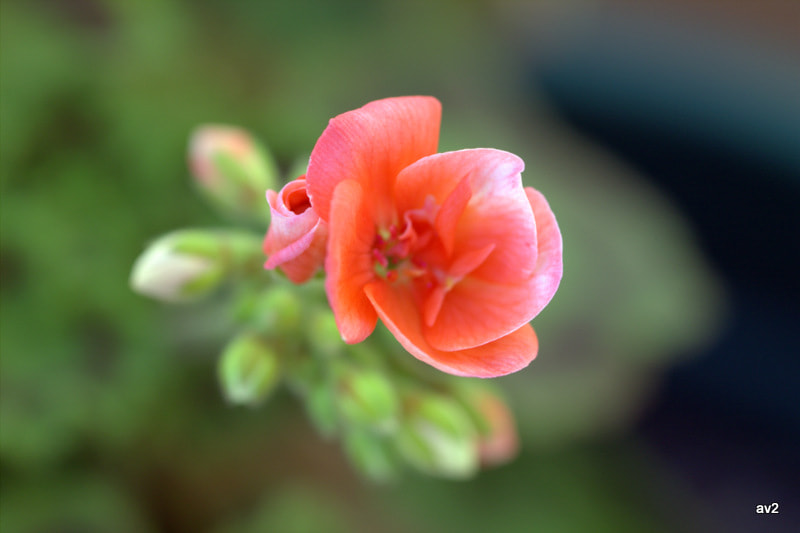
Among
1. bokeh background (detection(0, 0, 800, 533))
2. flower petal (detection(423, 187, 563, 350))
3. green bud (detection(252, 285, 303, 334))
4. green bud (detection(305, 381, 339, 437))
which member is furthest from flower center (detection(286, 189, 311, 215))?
bokeh background (detection(0, 0, 800, 533))

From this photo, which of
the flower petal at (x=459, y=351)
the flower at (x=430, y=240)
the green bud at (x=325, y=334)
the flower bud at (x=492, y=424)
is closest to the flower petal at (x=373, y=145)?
the flower at (x=430, y=240)

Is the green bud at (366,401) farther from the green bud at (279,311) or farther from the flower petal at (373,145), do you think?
the flower petal at (373,145)

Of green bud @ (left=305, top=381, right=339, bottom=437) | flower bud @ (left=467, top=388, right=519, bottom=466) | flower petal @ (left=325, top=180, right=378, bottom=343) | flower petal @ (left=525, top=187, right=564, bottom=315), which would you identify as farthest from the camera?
flower bud @ (left=467, top=388, right=519, bottom=466)

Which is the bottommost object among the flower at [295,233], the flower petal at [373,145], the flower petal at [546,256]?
the flower petal at [546,256]

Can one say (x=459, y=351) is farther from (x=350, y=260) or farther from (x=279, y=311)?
(x=279, y=311)

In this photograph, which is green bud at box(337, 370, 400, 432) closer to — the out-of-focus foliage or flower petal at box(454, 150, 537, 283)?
the out-of-focus foliage
